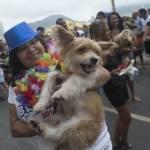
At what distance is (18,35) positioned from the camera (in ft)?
10.9

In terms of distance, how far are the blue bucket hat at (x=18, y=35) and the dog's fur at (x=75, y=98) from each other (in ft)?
1.00

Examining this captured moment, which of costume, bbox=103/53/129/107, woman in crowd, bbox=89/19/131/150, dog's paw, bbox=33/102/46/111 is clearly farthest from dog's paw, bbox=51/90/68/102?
costume, bbox=103/53/129/107

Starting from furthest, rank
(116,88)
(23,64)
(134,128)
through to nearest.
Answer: (134,128) → (116,88) → (23,64)

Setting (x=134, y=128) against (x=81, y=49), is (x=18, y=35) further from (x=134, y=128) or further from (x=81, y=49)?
(x=134, y=128)

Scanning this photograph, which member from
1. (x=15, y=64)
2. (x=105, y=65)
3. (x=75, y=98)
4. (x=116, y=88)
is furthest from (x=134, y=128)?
(x=75, y=98)

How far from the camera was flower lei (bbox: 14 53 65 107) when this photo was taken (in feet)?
10.8

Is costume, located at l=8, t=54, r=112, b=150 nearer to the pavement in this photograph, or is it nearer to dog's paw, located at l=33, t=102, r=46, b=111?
dog's paw, located at l=33, t=102, r=46, b=111

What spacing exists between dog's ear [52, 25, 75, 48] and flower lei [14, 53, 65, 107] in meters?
0.16

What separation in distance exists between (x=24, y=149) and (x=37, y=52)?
4.34 metres

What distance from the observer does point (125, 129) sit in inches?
250

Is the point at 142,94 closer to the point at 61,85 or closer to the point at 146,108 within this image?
the point at 146,108

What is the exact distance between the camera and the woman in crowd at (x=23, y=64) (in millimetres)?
3213

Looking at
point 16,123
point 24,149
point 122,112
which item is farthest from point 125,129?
point 16,123

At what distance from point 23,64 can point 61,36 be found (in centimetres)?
48
